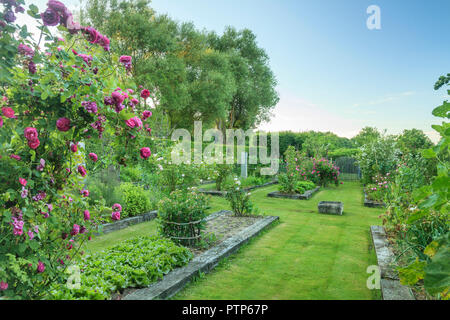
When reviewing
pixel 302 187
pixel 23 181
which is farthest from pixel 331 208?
pixel 23 181

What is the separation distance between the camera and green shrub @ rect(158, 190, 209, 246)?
16.7 feet

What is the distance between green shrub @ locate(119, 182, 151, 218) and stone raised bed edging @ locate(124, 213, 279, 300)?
2889 mm

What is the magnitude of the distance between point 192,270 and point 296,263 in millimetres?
1748

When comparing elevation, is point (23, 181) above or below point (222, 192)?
above

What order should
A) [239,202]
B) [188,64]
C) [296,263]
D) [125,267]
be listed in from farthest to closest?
1. [188,64]
2. [239,202]
3. [296,263]
4. [125,267]

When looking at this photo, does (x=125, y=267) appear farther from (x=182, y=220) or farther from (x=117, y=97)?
(x=117, y=97)

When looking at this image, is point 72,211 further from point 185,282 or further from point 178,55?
point 178,55

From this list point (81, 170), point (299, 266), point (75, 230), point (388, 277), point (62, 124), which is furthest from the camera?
point (299, 266)

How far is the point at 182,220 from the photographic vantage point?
5121 mm

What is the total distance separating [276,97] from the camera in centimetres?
3002

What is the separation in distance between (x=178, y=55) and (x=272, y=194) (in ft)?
41.1

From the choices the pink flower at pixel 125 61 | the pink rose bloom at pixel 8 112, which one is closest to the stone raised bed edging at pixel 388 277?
the pink flower at pixel 125 61
